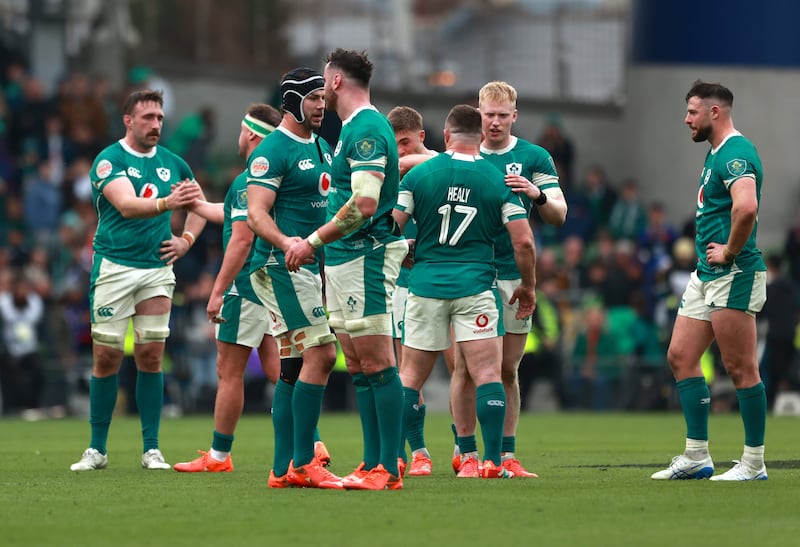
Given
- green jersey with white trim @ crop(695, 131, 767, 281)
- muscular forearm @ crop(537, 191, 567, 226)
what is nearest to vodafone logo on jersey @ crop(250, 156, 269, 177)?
muscular forearm @ crop(537, 191, 567, 226)

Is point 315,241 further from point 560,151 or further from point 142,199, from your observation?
point 560,151

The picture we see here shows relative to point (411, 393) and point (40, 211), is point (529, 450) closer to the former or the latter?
point (411, 393)

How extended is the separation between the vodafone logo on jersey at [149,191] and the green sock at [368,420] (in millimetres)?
3036

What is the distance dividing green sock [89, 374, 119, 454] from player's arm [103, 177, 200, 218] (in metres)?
1.35

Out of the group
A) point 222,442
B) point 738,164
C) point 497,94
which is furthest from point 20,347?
point 738,164

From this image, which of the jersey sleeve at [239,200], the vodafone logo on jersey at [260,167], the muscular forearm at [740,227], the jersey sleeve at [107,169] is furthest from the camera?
the jersey sleeve at [107,169]

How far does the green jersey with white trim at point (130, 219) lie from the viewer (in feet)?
37.8

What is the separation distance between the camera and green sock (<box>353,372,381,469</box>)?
30.3 ft

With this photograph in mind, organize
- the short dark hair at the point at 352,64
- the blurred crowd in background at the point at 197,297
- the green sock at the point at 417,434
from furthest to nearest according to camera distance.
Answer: the blurred crowd in background at the point at 197,297 → the green sock at the point at 417,434 → the short dark hair at the point at 352,64

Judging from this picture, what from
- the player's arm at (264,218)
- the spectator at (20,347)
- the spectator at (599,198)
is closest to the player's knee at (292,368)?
the player's arm at (264,218)

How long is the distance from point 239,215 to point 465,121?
161cm

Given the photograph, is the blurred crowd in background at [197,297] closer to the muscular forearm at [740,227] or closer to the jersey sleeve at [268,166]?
the muscular forearm at [740,227]

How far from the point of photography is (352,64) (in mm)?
9055

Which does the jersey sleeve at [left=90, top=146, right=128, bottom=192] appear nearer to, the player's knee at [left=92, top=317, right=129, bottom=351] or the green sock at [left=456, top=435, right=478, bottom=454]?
the player's knee at [left=92, top=317, right=129, bottom=351]
